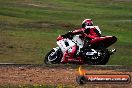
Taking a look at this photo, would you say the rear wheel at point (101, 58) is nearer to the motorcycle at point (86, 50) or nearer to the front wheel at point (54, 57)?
the motorcycle at point (86, 50)

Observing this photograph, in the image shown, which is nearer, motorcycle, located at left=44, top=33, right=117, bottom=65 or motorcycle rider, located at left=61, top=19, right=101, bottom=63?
motorcycle, located at left=44, top=33, right=117, bottom=65

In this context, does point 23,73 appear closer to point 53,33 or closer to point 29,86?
point 29,86

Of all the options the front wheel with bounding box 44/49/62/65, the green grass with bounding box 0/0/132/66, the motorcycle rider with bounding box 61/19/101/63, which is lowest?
the green grass with bounding box 0/0/132/66

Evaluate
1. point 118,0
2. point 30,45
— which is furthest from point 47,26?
point 118,0

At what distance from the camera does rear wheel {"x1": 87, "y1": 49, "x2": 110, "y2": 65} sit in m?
20.1

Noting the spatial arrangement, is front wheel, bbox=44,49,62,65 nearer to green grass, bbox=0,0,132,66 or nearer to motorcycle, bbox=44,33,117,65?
motorcycle, bbox=44,33,117,65

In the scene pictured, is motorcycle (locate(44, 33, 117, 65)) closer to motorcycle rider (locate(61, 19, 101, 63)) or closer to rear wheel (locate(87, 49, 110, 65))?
rear wheel (locate(87, 49, 110, 65))

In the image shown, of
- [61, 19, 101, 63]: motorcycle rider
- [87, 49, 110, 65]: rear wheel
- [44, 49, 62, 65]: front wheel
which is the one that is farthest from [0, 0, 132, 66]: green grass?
[61, 19, 101, 63]: motorcycle rider

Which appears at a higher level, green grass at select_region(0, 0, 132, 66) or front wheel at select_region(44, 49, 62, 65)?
front wheel at select_region(44, 49, 62, 65)

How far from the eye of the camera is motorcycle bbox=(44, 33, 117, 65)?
2025 cm

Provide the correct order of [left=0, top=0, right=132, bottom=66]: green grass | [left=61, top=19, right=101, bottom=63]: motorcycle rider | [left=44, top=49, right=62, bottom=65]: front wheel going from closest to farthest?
[left=61, top=19, right=101, bottom=63]: motorcycle rider → [left=44, top=49, right=62, bottom=65]: front wheel → [left=0, top=0, right=132, bottom=66]: green grass

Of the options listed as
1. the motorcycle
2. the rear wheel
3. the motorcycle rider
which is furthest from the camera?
the motorcycle rider

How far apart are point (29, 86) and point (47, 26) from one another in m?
28.7

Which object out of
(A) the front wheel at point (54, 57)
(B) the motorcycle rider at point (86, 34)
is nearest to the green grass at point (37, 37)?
(A) the front wheel at point (54, 57)
